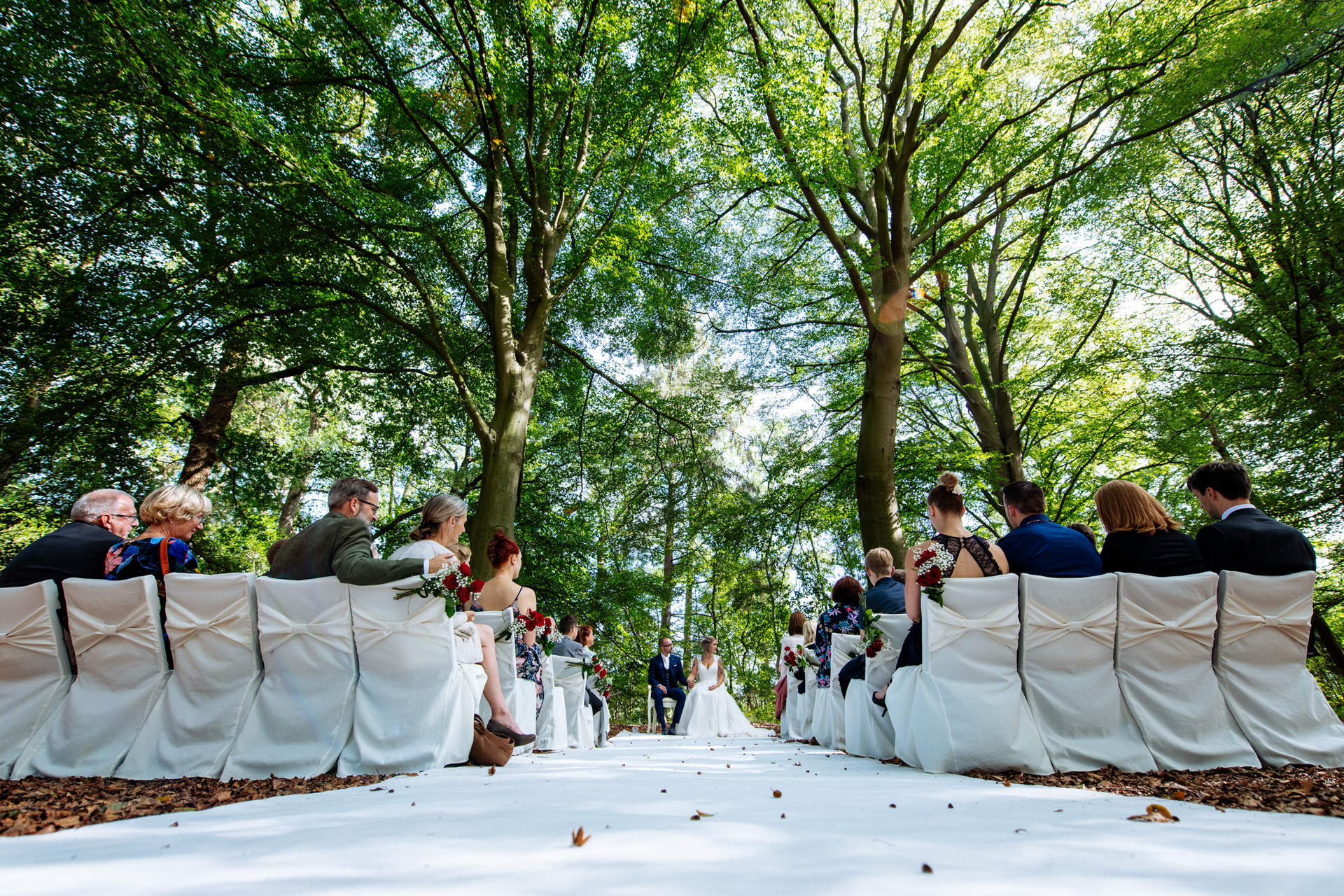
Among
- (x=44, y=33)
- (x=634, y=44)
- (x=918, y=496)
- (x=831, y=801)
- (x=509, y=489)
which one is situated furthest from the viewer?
(x=918, y=496)

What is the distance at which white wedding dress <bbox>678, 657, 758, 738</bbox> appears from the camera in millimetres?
10320

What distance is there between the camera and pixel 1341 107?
30.7ft

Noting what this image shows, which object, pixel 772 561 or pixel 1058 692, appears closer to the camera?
pixel 1058 692

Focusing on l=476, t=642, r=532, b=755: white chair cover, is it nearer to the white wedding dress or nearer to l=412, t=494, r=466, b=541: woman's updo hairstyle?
l=412, t=494, r=466, b=541: woman's updo hairstyle

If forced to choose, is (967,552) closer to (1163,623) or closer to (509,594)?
(1163,623)

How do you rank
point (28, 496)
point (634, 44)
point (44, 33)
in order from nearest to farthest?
point (44, 33) < point (634, 44) < point (28, 496)

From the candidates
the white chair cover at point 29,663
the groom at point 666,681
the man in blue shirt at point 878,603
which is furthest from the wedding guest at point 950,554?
the groom at point 666,681

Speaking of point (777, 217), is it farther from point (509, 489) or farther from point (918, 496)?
point (509, 489)

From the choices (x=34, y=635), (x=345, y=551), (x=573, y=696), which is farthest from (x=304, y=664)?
(x=573, y=696)

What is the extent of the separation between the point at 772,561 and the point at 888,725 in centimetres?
755

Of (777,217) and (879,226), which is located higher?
(777,217)

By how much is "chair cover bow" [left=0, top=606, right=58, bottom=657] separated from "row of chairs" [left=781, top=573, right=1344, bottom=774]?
15.5ft

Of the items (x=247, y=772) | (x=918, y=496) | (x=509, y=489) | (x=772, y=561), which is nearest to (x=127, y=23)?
(x=509, y=489)

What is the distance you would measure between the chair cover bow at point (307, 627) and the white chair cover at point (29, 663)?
1104 mm
